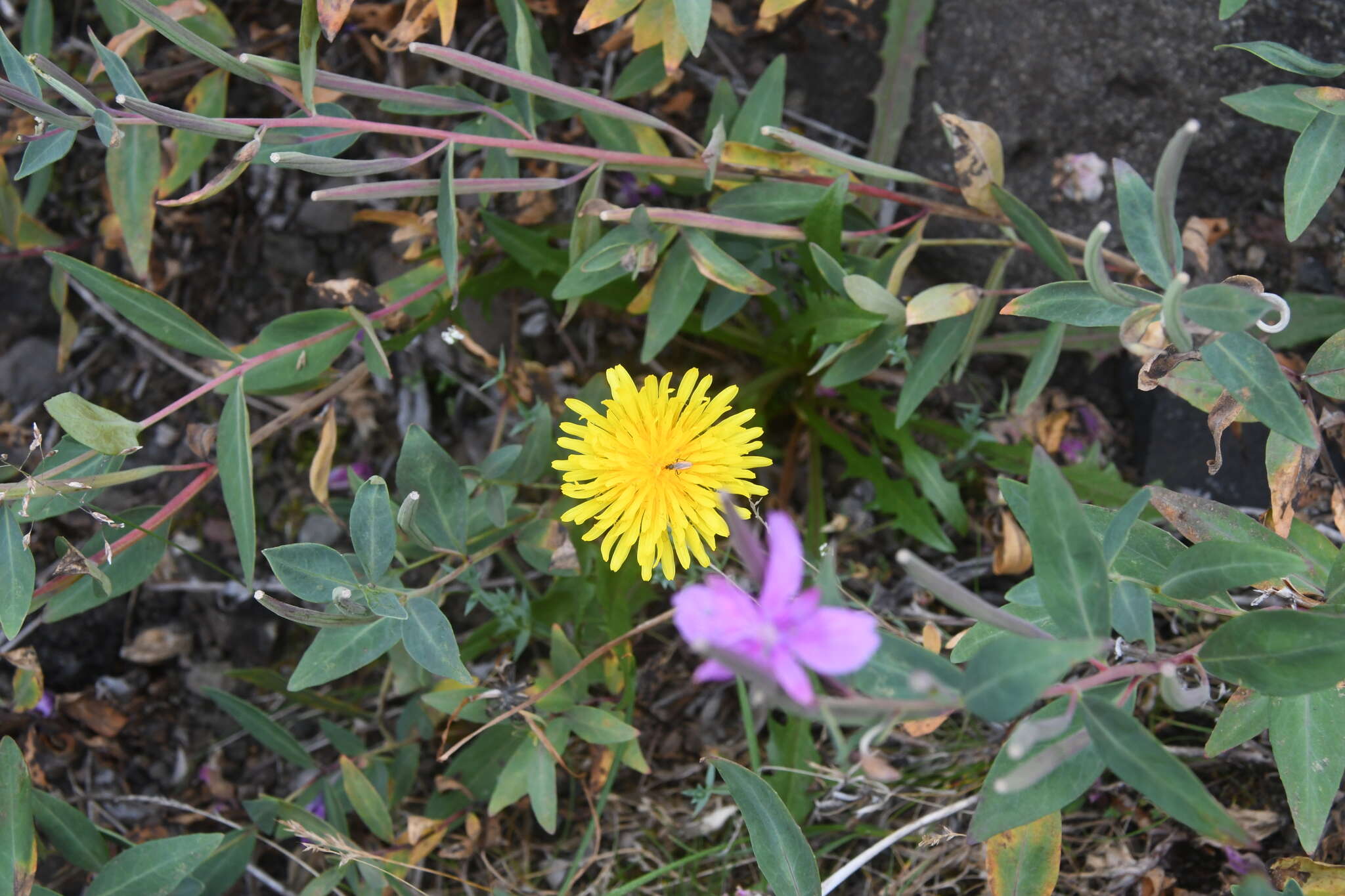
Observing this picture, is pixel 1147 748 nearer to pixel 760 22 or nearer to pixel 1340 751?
pixel 1340 751

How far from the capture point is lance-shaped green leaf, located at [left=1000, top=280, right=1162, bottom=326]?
5.29 ft

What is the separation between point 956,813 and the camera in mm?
2100

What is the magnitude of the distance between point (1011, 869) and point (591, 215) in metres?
1.41

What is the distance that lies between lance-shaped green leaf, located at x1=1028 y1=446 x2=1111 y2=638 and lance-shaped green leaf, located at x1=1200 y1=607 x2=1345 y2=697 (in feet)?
0.60

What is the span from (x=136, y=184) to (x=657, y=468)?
141 centimetres

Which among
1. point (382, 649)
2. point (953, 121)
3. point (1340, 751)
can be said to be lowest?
point (382, 649)

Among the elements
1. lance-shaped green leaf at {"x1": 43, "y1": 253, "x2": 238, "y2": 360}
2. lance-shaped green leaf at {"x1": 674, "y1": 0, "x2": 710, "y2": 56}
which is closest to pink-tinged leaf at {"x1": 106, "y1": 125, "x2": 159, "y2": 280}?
lance-shaped green leaf at {"x1": 43, "y1": 253, "x2": 238, "y2": 360}

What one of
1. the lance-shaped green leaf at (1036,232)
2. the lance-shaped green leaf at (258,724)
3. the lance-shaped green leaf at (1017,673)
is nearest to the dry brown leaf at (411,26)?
the lance-shaped green leaf at (1036,232)

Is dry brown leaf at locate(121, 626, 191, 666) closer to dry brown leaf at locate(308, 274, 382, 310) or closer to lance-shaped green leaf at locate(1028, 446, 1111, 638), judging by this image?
dry brown leaf at locate(308, 274, 382, 310)

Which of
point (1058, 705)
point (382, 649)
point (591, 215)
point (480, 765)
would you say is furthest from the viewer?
point (480, 765)

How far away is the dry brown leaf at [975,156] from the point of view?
197 cm

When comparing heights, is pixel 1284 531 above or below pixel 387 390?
above

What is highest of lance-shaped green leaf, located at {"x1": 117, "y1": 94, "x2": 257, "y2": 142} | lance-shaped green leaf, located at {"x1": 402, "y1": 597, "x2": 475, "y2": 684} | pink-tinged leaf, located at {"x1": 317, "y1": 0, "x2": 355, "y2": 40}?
pink-tinged leaf, located at {"x1": 317, "y1": 0, "x2": 355, "y2": 40}

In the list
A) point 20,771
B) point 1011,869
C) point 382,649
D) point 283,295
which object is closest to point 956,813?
point 1011,869
